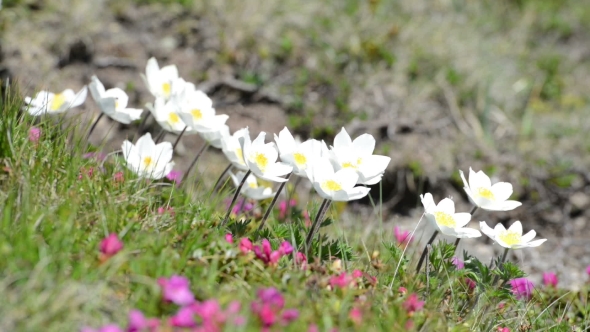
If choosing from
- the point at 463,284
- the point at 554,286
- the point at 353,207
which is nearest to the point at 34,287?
the point at 463,284

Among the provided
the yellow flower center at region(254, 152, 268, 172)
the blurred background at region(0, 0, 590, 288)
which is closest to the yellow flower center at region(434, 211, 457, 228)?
the yellow flower center at region(254, 152, 268, 172)

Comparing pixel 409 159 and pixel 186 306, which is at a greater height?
pixel 186 306

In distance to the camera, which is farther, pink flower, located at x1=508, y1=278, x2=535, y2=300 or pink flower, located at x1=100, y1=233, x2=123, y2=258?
pink flower, located at x1=508, y1=278, x2=535, y2=300

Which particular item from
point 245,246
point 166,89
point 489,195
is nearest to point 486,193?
point 489,195

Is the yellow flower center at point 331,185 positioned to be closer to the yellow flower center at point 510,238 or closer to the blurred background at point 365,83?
the yellow flower center at point 510,238

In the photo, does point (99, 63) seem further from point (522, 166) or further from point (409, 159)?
point (522, 166)

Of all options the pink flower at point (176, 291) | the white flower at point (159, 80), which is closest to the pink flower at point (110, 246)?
the pink flower at point (176, 291)

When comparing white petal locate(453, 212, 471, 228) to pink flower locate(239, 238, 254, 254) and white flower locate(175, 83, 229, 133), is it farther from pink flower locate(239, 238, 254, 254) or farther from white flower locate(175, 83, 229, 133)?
white flower locate(175, 83, 229, 133)
